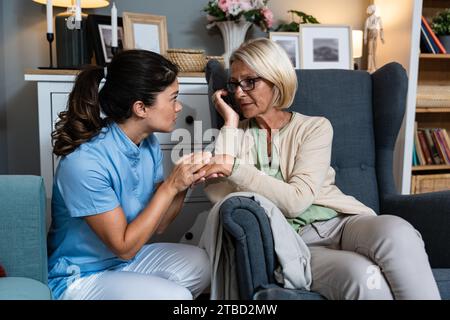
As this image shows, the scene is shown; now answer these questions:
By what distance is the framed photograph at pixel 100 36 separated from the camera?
212cm

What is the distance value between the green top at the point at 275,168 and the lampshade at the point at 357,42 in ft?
3.86

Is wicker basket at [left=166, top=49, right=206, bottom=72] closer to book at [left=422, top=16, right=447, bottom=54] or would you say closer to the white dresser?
the white dresser

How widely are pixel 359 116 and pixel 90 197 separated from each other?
1.11 metres

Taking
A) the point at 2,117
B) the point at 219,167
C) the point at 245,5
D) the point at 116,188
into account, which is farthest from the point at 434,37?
the point at 2,117

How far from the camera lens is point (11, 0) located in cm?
221

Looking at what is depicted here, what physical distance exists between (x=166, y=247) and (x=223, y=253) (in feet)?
0.84

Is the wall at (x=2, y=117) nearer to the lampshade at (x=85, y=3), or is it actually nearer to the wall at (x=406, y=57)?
the lampshade at (x=85, y=3)

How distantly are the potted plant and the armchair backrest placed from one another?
0.93m

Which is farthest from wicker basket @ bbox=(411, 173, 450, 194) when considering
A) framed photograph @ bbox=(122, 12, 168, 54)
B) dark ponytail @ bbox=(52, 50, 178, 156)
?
dark ponytail @ bbox=(52, 50, 178, 156)
